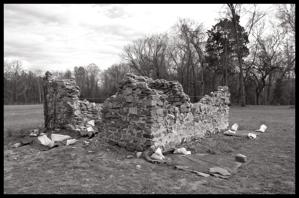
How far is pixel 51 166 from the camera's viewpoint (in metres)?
6.46

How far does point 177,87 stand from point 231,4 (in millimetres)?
21785

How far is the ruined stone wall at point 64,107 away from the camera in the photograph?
11.2 meters

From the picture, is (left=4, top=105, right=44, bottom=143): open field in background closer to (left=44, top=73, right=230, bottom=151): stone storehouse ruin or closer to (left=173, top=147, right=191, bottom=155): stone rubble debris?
(left=44, top=73, right=230, bottom=151): stone storehouse ruin

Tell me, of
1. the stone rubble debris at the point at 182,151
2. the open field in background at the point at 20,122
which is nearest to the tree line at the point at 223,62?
the open field in background at the point at 20,122

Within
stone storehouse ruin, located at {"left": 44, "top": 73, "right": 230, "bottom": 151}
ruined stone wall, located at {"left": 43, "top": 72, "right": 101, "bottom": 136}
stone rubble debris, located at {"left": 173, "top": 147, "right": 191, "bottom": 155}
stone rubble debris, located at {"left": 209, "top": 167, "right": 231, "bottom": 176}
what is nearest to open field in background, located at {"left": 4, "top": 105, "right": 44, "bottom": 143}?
ruined stone wall, located at {"left": 43, "top": 72, "right": 101, "bottom": 136}

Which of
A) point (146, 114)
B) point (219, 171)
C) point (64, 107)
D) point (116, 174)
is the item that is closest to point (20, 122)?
point (64, 107)

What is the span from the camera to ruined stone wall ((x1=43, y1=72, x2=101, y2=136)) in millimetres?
11250

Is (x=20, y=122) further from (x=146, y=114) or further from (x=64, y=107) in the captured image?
(x=146, y=114)

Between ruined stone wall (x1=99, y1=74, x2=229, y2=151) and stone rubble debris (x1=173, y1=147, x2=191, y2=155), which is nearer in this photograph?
ruined stone wall (x1=99, y1=74, x2=229, y2=151)

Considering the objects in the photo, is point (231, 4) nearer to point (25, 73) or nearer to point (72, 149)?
point (72, 149)

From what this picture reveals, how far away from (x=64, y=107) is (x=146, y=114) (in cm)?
545

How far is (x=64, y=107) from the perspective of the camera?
11.4m

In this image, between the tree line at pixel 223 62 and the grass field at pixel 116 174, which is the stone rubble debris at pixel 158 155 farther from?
the tree line at pixel 223 62

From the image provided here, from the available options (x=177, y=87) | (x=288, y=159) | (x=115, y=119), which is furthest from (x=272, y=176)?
(x=115, y=119)
